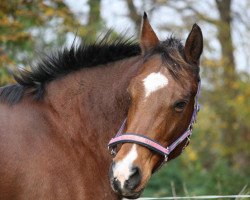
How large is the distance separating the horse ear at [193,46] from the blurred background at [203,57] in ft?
17.4

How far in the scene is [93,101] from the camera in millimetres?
3832

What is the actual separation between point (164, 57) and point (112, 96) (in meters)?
0.51

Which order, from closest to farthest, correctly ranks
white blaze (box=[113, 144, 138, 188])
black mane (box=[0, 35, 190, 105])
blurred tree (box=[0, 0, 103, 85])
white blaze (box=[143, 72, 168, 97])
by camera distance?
white blaze (box=[113, 144, 138, 188]) → white blaze (box=[143, 72, 168, 97]) → black mane (box=[0, 35, 190, 105]) → blurred tree (box=[0, 0, 103, 85])

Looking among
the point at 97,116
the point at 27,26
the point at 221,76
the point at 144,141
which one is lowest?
the point at 221,76

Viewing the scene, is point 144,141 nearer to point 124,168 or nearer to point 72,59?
point 124,168

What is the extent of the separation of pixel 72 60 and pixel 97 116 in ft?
1.71

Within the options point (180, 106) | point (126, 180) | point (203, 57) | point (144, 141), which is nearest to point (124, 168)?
point (126, 180)

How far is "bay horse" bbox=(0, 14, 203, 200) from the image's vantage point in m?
3.33

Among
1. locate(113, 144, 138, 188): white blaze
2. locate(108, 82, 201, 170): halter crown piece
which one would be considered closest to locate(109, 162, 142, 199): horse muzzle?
locate(113, 144, 138, 188): white blaze

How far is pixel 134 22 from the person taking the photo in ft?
44.3

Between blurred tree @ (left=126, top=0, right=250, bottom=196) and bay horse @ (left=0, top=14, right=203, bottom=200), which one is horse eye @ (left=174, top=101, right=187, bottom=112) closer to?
bay horse @ (left=0, top=14, right=203, bottom=200)

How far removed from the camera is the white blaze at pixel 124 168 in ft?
10.3

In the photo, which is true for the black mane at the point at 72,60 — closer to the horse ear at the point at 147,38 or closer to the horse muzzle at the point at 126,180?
the horse ear at the point at 147,38


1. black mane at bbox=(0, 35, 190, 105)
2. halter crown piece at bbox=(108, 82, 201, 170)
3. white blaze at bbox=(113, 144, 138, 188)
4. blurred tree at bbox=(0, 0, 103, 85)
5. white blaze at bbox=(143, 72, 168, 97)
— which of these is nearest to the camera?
white blaze at bbox=(113, 144, 138, 188)
